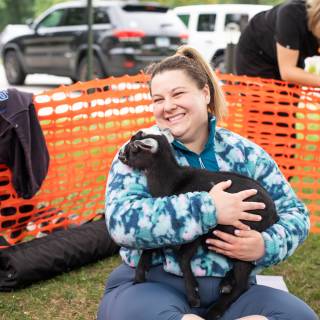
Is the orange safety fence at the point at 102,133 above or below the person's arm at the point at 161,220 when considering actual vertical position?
below

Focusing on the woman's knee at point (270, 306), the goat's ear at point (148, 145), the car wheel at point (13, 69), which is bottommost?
the car wheel at point (13, 69)

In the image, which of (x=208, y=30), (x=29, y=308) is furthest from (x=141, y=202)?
(x=208, y=30)

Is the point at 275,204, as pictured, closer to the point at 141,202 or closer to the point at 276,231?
the point at 276,231

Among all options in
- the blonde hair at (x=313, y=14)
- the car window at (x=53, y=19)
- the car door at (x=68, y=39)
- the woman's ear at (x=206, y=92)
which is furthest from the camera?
the car window at (x=53, y=19)

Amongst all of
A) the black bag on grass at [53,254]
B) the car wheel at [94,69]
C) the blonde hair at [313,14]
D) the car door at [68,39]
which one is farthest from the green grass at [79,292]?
the car door at [68,39]

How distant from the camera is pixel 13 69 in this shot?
50.1ft

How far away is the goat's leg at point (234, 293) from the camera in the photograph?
Answer: 2.28m

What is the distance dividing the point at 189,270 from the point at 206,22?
14.0 metres

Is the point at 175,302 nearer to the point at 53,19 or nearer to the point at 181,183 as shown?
the point at 181,183

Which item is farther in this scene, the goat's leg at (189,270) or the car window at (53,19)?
the car window at (53,19)

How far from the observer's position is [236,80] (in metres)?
4.77

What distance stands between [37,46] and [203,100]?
40.8 ft

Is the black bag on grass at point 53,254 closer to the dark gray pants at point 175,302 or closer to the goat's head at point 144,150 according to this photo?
the dark gray pants at point 175,302

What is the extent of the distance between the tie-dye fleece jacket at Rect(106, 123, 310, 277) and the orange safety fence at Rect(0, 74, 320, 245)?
5.44 feet
